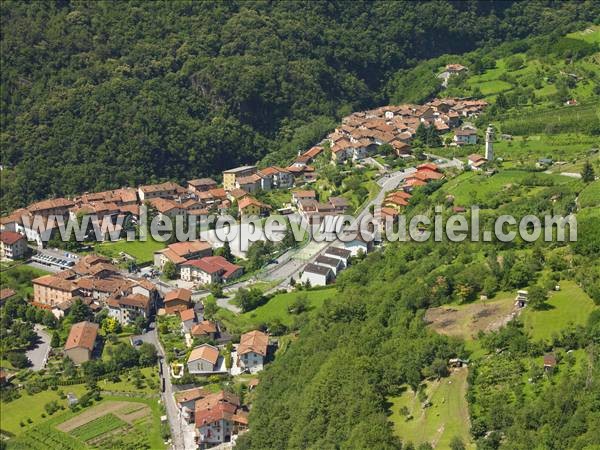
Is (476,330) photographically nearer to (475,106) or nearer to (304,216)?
(304,216)

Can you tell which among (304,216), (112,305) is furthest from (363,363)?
(304,216)

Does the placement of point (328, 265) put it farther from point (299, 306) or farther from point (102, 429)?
point (102, 429)

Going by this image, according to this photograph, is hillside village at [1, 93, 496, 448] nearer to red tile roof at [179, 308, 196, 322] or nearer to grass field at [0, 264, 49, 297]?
red tile roof at [179, 308, 196, 322]

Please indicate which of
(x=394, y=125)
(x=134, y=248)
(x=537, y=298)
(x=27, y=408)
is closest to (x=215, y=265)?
(x=134, y=248)

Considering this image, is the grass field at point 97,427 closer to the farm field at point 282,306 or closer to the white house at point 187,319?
the white house at point 187,319

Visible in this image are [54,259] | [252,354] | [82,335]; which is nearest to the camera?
[252,354]
